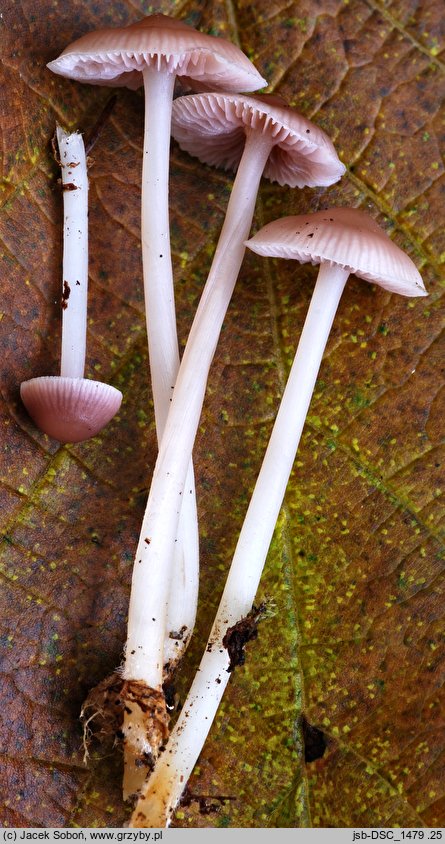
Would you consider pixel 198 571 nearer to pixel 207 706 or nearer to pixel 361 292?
pixel 207 706

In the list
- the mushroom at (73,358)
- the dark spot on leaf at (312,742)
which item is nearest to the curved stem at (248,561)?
the dark spot on leaf at (312,742)

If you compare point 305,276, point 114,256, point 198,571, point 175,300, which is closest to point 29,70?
point 114,256

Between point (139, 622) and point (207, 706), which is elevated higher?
point (139, 622)

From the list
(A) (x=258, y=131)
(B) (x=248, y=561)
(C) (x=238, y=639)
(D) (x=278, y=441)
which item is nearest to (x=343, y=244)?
(A) (x=258, y=131)

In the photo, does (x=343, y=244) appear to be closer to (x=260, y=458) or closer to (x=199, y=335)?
(x=199, y=335)

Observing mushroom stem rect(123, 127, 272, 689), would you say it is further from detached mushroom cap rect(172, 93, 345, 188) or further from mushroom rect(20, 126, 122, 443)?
mushroom rect(20, 126, 122, 443)

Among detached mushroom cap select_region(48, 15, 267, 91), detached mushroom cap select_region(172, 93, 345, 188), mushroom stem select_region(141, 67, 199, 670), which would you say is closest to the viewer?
detached mushroom cap select_region(48, 15, 267, 91)

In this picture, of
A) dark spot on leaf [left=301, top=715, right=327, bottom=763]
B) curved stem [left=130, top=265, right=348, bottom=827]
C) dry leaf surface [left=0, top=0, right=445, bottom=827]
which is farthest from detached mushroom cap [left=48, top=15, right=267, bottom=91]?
dark spot on leaf [left=301, top=715, right=327, bottom=763]
